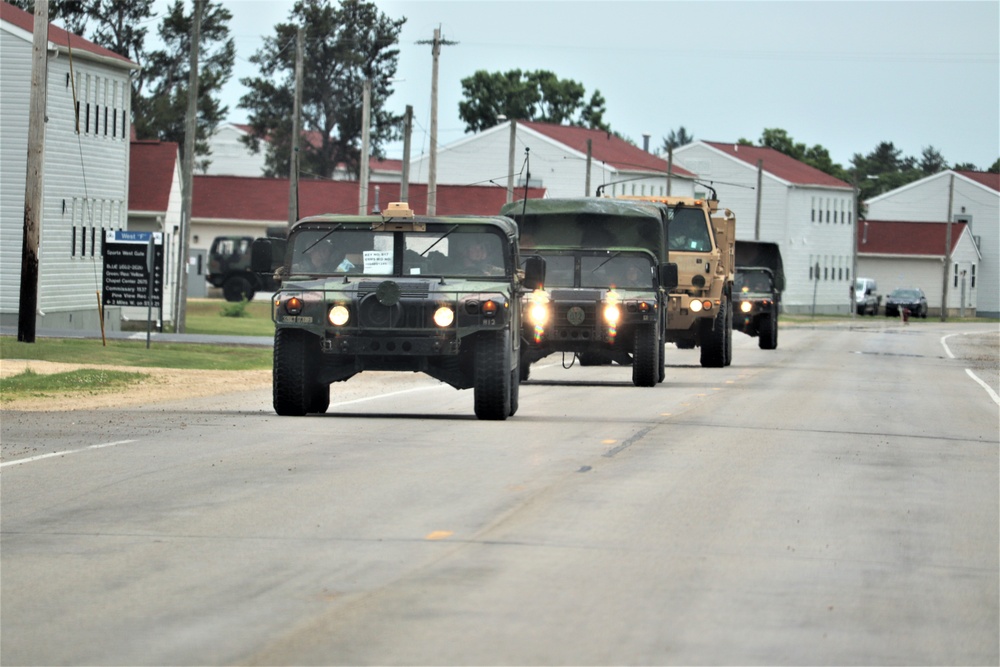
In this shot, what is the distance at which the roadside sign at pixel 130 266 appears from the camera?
3272 cm

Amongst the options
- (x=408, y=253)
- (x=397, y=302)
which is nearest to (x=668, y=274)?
(x=408, y=253)

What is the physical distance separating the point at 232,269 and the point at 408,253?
51.2m

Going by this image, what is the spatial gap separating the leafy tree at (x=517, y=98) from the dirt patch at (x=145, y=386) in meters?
86.7

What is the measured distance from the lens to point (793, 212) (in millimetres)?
97938

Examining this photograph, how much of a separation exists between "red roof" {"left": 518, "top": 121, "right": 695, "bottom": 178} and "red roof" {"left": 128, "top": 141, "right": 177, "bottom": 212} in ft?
110

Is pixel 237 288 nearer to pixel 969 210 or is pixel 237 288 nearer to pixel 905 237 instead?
pixel 905 237

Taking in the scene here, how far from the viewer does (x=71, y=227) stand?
44.5 metres

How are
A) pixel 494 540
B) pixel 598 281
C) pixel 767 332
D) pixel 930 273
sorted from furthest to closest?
pixel 930 273
pixel 767 332
pixel 598 281
pixel 494 540

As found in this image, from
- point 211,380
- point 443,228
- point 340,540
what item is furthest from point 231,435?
point 211,380

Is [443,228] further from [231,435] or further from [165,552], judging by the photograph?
[165,552]

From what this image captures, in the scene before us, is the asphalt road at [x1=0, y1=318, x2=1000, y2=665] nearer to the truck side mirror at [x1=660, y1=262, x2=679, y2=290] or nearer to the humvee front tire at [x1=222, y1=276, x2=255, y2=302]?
the truck side mirror at [x1=660, y1=262, x2=679, y2=290]

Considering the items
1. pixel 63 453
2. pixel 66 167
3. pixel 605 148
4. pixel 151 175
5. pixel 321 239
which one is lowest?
pixel 63 453

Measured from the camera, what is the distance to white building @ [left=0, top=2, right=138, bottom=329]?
42.0 m

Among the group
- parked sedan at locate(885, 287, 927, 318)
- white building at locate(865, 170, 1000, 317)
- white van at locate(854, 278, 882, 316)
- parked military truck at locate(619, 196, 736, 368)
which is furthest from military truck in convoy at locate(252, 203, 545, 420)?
white building at locate(865, 170, 1000, 317)
